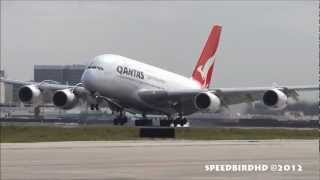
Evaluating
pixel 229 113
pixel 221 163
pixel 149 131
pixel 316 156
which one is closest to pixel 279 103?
pixel 149 131

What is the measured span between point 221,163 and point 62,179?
19.8 feet

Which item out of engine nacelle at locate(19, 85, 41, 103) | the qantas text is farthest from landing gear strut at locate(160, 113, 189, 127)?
engine nacelle at locate(19, 85, 41, 103)

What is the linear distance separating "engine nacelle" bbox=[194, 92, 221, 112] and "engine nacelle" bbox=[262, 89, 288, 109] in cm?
372

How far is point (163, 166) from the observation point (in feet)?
65.4

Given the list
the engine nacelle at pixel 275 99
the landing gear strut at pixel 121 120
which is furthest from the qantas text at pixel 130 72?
Answer: the engine nacelle at pixel 275 99

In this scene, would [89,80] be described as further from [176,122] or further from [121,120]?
[176,122]

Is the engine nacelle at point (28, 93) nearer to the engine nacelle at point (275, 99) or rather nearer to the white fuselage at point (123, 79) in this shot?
the white fuselage at point (123, 79)

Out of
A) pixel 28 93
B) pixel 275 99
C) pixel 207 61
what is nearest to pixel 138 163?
pixel 275 99

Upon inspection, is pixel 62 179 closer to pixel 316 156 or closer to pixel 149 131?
pixel 316 156

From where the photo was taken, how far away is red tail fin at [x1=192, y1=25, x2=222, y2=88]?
70.0m

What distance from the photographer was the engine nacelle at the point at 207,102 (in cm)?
5884

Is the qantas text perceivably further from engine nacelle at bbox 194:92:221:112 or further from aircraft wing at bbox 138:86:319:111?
engine nacelle at bbox 194:92:221:112

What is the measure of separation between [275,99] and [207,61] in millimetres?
14447

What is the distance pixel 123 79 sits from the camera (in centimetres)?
6084
